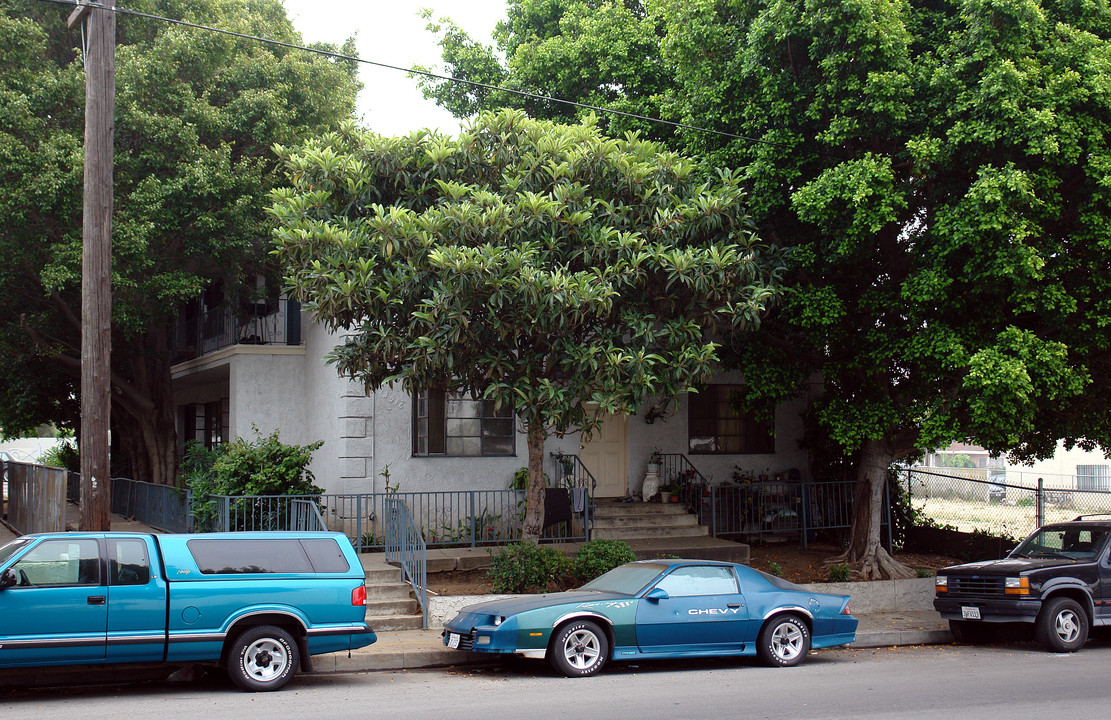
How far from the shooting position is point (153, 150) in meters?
17.0

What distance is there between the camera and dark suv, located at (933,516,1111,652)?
12039 millimetres

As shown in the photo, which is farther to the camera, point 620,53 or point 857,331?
point 620,53

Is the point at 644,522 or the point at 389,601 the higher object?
the point at 644,522

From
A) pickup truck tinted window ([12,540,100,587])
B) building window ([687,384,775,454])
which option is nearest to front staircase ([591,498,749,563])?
building window ([687,384,775,454])

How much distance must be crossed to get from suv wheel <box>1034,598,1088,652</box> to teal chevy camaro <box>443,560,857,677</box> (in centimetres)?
249

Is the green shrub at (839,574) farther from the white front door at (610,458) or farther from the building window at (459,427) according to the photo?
the building window at (459,427)

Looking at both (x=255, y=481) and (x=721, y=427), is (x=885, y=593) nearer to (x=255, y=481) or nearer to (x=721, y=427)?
(x=721, y=427)

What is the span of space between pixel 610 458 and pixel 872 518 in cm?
513

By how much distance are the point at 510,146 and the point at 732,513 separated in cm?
863

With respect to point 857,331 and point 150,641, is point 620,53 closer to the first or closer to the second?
point 857,331

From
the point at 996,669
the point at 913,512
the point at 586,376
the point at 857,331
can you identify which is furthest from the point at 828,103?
the point at 913,512

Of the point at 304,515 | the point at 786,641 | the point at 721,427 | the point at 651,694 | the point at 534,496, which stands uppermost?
the point at 721,427

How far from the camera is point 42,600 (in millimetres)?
8695

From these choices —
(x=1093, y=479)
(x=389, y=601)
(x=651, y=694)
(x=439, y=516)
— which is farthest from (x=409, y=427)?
(x=1093, y=479)
